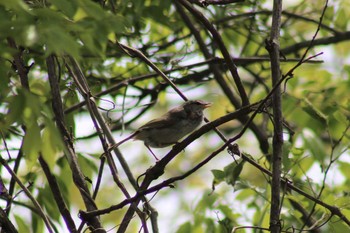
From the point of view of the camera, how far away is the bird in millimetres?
5949

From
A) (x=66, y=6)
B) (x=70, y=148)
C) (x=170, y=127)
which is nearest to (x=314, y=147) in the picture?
(x=170, y=127)

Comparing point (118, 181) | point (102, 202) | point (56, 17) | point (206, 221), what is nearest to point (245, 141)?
point (102, 202)

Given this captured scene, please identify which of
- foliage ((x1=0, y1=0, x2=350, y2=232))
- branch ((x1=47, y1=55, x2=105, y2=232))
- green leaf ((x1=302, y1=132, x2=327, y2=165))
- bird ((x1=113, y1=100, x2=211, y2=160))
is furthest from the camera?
bird ((x1=113, y1=100, x2=211, y2=160))

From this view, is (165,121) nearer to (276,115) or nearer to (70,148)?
(70,148)

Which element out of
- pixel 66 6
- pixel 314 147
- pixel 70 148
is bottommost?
pixel 66 6

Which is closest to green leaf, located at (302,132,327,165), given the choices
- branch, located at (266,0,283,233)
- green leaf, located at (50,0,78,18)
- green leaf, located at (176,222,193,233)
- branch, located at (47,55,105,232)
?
green leaf, located at (176,222,193,233)

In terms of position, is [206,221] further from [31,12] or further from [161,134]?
[31,12]

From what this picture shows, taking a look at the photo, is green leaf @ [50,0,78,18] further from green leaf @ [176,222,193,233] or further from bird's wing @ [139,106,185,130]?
bird's wing @ [139,106,185,130]

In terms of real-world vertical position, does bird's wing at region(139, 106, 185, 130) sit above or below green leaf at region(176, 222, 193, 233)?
above

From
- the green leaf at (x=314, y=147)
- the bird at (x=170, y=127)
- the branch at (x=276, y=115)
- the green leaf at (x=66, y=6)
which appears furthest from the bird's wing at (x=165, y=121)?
the green leaf at (x=66, y=6)

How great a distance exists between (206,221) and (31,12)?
3195mm

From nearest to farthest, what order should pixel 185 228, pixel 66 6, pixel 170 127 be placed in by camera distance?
pixel 66 6, pixel 185 228, pixel 170 127

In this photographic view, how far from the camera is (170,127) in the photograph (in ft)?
19.7

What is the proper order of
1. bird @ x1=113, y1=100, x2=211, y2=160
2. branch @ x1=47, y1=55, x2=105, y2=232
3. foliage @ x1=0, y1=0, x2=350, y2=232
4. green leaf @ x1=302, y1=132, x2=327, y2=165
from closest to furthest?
foliage @ x1=0, y1=0, x2=350, y2=232 < branch @ x1=47, y1=55, x2=105, y2=232 < green leaf @ x1=302, y1=132, x2=327, y2=165 < bird @ x1=113, y1=100, x2=211, y2=160
